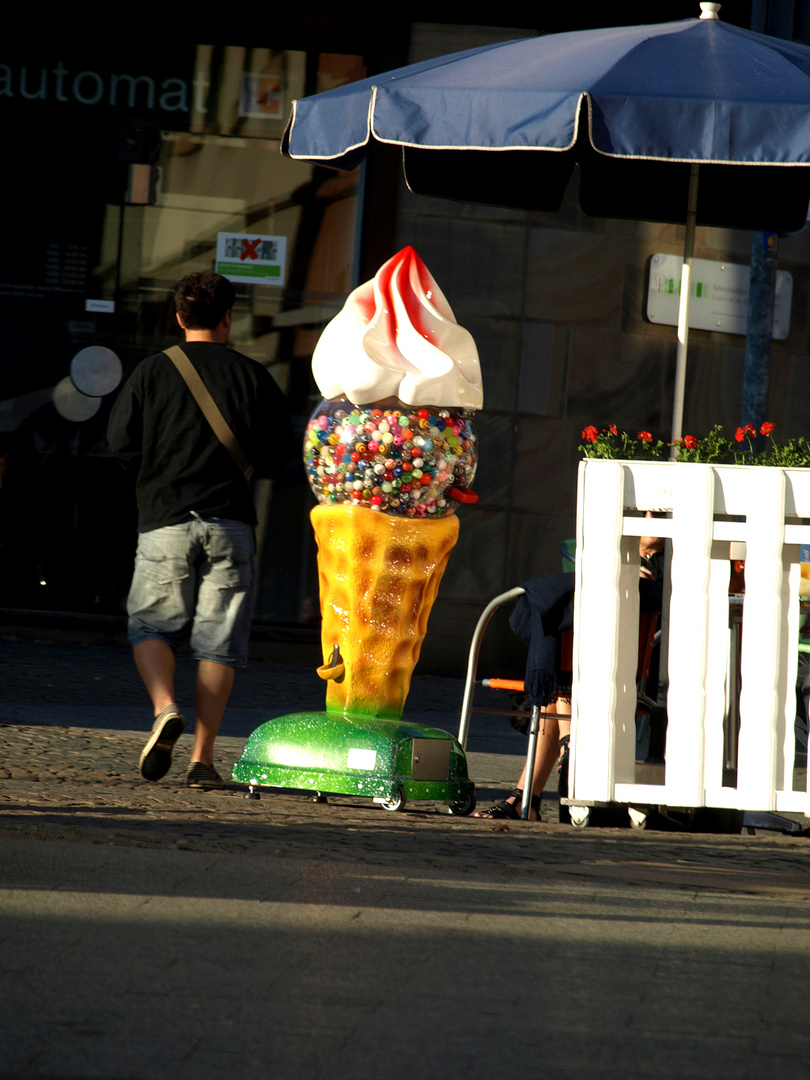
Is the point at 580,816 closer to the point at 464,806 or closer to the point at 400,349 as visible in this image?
the point at 464,806

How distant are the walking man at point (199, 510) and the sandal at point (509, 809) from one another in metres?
1.02

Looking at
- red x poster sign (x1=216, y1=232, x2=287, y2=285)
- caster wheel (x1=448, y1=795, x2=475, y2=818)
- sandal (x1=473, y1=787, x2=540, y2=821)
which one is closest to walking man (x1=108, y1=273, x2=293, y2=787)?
caster wheel (x1=448, y1=795, x2=475, y2=818)

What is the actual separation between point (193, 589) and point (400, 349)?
117cm

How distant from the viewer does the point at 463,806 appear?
5398mm

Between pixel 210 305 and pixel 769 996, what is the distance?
3473 millimetres

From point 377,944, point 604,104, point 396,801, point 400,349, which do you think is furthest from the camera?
point 400,349

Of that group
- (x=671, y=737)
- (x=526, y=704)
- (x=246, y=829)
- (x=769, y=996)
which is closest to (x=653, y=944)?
(x=769, y=996)

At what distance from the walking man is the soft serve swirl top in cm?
37

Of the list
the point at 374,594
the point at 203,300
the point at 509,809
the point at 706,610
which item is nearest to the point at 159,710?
the point at 374,594

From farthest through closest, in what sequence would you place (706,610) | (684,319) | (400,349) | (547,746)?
(547,746), (684,319), (400,349), (706,610)

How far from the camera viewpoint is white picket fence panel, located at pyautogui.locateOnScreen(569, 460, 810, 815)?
4.55 m

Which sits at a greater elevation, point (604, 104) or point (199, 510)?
point (604, 104)

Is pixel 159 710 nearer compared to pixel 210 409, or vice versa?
pixel 159 710

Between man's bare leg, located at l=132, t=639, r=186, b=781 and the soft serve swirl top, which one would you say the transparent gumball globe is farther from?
man's bare leg, located at l=132, t=639, r=186, b=781
